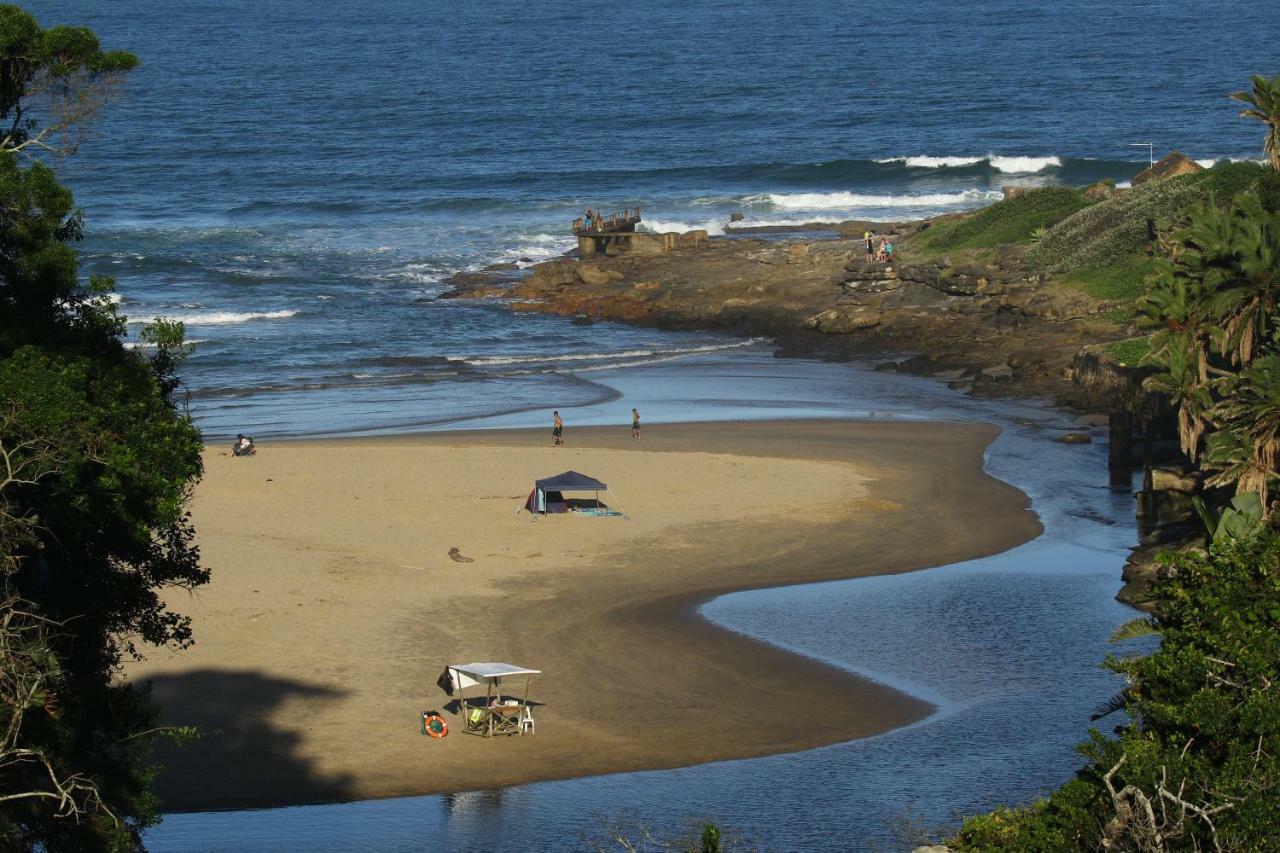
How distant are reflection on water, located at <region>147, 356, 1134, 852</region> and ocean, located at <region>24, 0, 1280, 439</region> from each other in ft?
31.1

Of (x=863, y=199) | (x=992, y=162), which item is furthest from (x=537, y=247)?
(x=992, y=162)

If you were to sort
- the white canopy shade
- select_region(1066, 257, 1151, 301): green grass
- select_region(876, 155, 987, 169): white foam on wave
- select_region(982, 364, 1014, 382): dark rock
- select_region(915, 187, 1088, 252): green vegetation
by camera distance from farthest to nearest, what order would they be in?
select_region(876, 155, 987, 169): white foam on wave, select_region(915, 187, 1088, 252): green vegetation, select_region(1066, 257, 1151, 301): green grass, select_region(982, 364, 1014, 382): dark rock, the white canopy shade

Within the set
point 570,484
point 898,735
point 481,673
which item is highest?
point 570,484

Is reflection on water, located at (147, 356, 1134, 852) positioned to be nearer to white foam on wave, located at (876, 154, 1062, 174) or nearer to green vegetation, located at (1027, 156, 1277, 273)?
green vegetation, located at (1027, 156, 1277, 273)

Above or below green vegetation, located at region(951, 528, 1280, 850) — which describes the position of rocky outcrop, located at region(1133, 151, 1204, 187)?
above

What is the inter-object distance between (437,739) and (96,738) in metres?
8.84

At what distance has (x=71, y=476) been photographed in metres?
13.9

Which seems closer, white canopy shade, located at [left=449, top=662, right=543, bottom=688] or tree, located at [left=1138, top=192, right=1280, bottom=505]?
white canopy shade, located at [left=449, top=662, right=543, bottom=688]

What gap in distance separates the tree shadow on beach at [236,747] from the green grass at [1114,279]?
35007 mm

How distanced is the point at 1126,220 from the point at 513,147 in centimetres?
5355

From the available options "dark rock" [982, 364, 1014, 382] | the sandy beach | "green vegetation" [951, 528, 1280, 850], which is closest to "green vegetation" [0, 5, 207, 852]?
the sandy beach

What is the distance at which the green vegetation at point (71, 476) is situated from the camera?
542 inches

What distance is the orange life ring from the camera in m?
23.5

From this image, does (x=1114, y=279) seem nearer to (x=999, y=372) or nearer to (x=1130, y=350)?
(x=999, y=372)
